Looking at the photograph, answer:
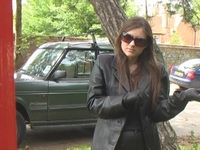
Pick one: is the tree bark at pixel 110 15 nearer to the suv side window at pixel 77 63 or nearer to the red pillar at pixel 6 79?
the suv side window at pixel 77 63

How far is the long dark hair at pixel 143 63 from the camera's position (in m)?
1.99

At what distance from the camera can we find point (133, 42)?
194 cm

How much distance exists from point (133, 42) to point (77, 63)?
441cm

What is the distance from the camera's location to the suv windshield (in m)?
6.14

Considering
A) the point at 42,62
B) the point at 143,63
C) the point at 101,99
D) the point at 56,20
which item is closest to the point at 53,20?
the point at 56,20

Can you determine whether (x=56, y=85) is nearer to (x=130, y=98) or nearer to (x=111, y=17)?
(x=111, y=17)

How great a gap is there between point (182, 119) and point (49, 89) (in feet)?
15.0

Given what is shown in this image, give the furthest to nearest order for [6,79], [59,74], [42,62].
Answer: [42,62], [59,74], [6,79]

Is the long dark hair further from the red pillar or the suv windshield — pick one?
the suv windshield

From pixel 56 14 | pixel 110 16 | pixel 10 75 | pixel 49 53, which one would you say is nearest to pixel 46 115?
pixel 49 53

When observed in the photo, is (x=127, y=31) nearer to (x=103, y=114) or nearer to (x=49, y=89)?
(x=103, y=114)

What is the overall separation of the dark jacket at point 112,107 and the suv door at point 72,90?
398 cm

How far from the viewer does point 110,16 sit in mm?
3898

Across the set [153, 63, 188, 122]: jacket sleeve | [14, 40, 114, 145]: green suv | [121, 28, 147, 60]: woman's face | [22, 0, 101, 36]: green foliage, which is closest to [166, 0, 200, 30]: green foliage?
[14, 40, 114, 145]: green suv
